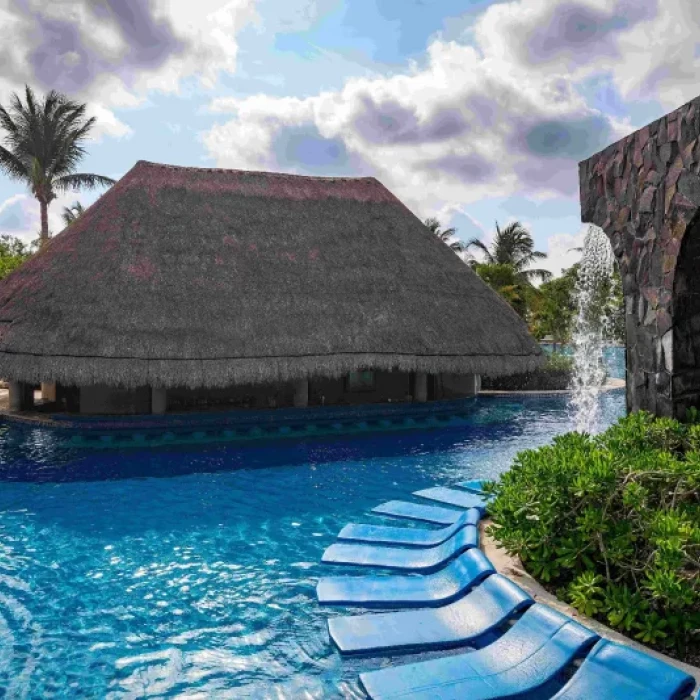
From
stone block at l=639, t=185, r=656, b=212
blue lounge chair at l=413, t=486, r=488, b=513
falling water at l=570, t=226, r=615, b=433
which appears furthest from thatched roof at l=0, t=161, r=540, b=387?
stone block at l=639, t=185, r=656, b=212

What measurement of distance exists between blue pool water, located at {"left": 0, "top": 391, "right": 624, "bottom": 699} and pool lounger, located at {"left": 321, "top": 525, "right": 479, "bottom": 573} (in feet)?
0.81

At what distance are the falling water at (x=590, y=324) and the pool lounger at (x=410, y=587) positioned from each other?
171 inches

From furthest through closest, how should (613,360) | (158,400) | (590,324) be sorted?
(613,360), (590,324), (158,400)

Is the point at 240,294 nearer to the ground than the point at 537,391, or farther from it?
farther from it

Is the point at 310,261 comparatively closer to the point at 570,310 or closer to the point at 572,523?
the point at 572,523

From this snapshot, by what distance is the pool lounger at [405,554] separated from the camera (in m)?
5.81

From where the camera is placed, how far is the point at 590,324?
1000 inches

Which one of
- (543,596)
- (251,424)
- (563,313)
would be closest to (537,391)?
(251,424)

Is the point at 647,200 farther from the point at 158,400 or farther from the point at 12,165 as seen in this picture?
the point at 12,165

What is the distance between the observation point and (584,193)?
718cm

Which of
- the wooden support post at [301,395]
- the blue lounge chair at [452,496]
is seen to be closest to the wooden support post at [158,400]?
the wooden support post at [301,395]

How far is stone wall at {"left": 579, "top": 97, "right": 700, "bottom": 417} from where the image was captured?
5.58m

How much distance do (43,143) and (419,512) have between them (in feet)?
92.9

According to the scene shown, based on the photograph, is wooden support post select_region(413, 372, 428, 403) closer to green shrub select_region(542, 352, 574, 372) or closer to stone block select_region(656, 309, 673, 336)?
green shrub select_region(542, 352, 574, 372)
